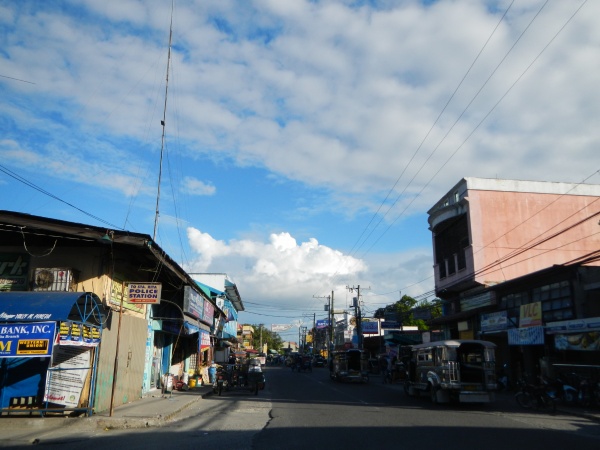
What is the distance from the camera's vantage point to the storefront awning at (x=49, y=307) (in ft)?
38.8

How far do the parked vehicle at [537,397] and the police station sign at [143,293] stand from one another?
1348 cm

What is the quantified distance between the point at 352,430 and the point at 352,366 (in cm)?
2402

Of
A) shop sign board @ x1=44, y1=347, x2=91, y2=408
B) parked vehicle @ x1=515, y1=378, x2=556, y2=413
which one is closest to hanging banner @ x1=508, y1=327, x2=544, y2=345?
parked vehicle @ x1=515, y1=378, x2=556, y2=413

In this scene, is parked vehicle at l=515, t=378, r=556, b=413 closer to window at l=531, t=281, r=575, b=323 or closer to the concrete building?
window at l=531, t=281, r=575, b=323

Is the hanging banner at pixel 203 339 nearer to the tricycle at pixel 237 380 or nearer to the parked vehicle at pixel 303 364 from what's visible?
the tricycle at pixel 237 380

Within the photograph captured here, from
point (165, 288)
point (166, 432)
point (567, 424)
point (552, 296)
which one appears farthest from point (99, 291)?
point (552, 296)

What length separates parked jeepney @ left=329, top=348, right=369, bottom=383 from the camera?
34281 millimetres

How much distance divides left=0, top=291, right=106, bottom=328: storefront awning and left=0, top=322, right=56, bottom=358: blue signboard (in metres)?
0.18

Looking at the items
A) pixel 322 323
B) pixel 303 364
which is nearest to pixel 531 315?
pixel 303 364

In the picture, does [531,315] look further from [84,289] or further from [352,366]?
[84,289]

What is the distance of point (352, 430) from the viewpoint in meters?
12.0

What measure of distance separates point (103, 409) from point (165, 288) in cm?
826

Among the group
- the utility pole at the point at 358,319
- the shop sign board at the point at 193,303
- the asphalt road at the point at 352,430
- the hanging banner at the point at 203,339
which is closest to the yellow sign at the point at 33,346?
the asphalt road at the point at 352,430

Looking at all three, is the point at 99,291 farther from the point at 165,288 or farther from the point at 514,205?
the point at 514,205
